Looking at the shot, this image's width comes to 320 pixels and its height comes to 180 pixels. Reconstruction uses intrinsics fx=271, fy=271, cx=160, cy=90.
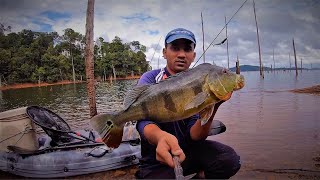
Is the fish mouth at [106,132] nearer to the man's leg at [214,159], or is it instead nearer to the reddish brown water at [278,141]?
the man's leg at [214,159]

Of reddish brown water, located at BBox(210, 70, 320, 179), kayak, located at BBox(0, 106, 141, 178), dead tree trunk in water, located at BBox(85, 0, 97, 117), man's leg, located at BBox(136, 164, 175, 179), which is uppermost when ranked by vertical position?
dead tree trunk in water, located at BBox(85, 0, 97, 117)

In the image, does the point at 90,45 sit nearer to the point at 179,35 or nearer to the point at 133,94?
the point at 179,35

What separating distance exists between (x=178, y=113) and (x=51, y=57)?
68274 mm

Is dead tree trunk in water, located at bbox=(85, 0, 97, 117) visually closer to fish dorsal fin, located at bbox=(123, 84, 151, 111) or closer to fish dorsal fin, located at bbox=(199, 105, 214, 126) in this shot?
fish dorsal fin, located at bbox=(123, 84, 151, 111)

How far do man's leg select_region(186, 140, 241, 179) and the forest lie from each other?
189 ft

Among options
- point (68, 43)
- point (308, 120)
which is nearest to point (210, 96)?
point (308, 120)

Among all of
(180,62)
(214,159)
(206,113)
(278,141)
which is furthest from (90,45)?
(206,113)

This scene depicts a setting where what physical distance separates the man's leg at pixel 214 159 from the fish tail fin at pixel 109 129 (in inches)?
40.5

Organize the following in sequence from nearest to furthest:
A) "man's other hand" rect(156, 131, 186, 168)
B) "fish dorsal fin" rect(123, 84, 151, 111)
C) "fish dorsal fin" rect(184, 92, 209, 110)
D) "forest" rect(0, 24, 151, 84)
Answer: "man's other hand" rect(156, 131, 186, 168)
"fish dorsal fin" rect(184, 92, 209, 110)
"fish dorsal fin" rect(123, 84, 151, 111)
"forest" rect(0, 24, 151, 84)

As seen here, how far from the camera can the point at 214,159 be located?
2990 millimetres

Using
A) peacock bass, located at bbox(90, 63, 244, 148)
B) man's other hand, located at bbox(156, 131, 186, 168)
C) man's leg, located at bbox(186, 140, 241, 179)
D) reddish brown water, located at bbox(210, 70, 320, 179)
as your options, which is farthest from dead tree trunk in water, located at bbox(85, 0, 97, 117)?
man's other hand, located at bbox(156, 131, 186, 168)

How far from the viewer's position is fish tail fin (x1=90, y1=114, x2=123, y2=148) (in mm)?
2350

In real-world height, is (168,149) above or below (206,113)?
below

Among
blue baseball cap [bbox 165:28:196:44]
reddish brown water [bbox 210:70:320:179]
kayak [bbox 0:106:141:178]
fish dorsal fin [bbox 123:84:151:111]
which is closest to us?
fish dorsal fin [bbox 123:84:151:111]
